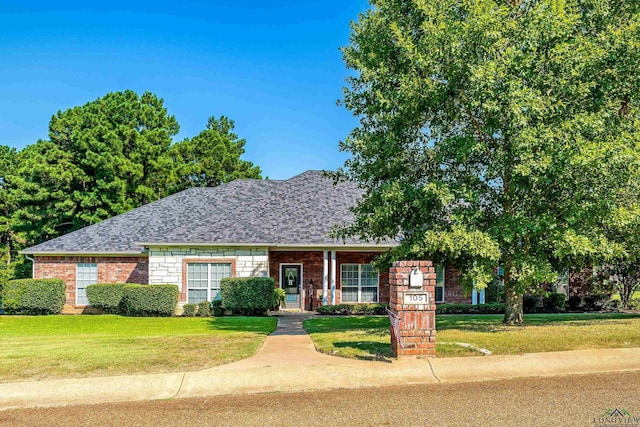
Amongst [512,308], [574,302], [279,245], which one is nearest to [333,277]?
[279,245]

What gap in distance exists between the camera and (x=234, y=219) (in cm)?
2470

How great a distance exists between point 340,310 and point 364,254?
3072mm

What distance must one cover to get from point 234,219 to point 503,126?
15105 mm

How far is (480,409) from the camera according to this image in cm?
688

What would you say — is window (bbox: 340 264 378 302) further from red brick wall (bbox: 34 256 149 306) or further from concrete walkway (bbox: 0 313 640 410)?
concrete walkway (bbox: 0 313 640 410)

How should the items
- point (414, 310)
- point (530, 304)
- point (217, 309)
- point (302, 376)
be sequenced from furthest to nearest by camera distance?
point (530, 304)
point (217, 309)
point (414, 310)
point (302, 376)

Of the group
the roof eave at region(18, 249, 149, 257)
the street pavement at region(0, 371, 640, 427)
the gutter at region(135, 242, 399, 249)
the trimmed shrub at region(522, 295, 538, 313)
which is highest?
the gutter at region(135, 242, 399, 249)

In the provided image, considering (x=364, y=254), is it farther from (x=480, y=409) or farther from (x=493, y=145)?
(x=480, y=409)

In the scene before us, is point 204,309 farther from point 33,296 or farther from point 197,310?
point 33,296

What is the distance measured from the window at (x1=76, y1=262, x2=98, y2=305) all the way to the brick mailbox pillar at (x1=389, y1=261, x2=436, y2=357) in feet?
59.5

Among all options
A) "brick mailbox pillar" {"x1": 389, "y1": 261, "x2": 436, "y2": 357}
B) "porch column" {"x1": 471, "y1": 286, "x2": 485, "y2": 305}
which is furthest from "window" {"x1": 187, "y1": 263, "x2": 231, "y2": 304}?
"brick mailbox pillar" {"x1": 389, "y1": 261, "x2": 436, "y2": 357}

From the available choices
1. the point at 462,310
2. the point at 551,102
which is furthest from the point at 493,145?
the point at 462,310

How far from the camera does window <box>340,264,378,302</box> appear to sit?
79.8 ft

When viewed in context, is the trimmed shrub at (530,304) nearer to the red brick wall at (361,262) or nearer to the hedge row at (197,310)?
the red brick wall at (361,262)
